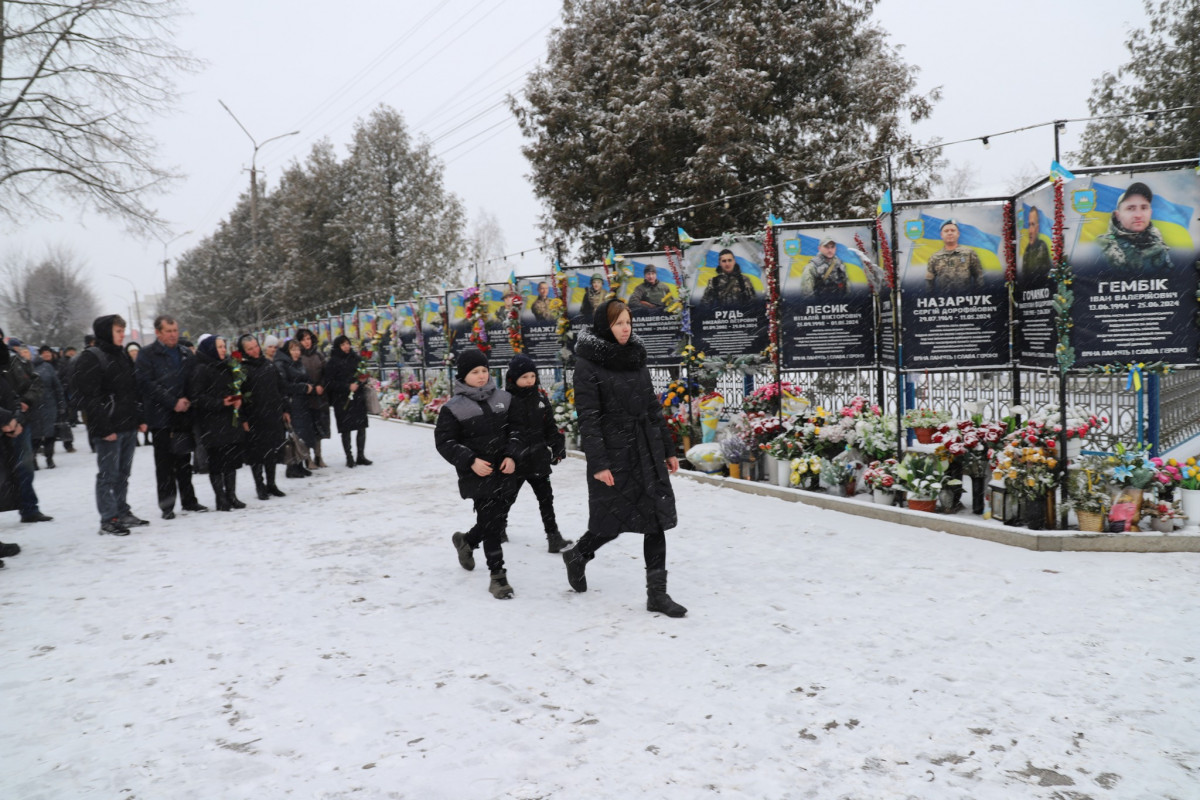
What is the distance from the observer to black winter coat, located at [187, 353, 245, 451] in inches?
357

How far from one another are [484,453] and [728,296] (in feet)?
17.8

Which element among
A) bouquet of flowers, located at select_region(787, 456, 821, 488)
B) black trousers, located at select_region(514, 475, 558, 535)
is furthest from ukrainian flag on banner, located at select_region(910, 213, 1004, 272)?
black trousers, located at select_region(514, 475, 558, 535)

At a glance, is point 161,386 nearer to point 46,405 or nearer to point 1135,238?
point 46,405

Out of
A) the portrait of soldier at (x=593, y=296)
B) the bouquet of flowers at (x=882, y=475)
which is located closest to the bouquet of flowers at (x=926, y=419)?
the bouquet of flowers at (x=882, y=475)

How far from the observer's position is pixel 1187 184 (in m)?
6.25

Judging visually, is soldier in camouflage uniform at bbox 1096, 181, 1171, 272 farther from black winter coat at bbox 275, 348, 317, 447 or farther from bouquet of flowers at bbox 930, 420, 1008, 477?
black winter coat at bbox 275, 348, 317, 447

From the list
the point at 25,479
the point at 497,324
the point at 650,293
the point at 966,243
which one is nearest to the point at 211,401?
the point at 25,479

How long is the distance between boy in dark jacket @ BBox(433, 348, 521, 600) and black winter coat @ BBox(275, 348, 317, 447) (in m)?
6.58

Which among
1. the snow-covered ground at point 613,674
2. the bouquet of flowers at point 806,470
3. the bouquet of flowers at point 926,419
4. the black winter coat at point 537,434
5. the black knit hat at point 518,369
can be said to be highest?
the black knit hat at point 518,369

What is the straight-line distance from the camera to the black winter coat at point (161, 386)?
8.77 metres

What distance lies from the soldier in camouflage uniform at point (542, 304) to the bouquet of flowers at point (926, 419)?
7.39 m

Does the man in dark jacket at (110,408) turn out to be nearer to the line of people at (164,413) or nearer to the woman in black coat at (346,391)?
the line of people at (164,413)

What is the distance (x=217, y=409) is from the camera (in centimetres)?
914

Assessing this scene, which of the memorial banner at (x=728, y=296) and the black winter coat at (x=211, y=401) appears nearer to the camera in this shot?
the black winter coat at (x=211, y=401)
